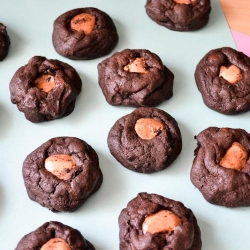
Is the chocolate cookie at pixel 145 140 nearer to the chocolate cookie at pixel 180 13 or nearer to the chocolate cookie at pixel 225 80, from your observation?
the chocolate cookie at pixel 225 80

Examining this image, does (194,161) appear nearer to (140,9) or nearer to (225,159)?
(225,159)

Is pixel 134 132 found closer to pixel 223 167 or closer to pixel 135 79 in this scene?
pixel 135 79

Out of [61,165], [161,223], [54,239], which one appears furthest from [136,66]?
[54,239]

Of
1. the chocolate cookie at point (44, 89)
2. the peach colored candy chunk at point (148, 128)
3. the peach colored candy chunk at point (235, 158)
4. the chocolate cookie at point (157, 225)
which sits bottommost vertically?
the chocolate cookie at point (157, 225)

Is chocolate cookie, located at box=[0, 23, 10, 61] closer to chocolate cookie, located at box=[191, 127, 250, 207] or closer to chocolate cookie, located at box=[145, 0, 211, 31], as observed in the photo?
chocolate cookie, located at box=[145, 0, 211, 31]

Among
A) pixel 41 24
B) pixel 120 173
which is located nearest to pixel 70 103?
pixel 120 173

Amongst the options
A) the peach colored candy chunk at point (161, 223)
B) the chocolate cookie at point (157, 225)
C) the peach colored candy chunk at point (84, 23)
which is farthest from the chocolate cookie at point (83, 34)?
the peach colored candy chunk at point (161, 223)

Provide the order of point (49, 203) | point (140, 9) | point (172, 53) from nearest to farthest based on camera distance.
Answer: point (49, 203) → point (172, 53) → point (140, 9)

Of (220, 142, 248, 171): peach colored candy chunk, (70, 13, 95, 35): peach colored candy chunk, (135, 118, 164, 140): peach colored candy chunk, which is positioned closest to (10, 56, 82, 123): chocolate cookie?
(70, 13, 95, 35): peach colored candy chunk
